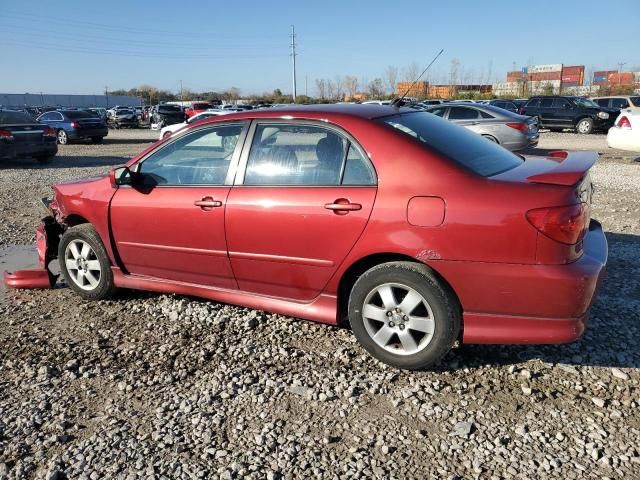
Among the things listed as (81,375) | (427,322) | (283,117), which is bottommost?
(81,375)

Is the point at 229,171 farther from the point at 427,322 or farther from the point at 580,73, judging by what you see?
the point at 580,73

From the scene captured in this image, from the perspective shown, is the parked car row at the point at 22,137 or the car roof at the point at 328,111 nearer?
the car roof at the point at 328,111

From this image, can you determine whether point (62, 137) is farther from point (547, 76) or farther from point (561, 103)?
point (547, 76)

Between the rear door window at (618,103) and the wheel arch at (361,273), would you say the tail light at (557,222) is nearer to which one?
the wheel arch at (361,273)

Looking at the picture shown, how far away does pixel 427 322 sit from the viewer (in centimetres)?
318

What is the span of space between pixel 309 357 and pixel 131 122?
38755 millimetres

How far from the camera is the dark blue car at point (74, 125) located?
73.1 feet

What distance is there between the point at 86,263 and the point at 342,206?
99.4 inches

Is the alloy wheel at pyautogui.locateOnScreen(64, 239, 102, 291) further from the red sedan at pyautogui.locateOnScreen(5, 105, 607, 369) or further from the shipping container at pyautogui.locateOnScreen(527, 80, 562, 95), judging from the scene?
the shipping container at pyautogui.locateOnScreen(527, 80, 562, 95)

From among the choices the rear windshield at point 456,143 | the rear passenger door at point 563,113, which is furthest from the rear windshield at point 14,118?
the rear passenger door at point 563,113

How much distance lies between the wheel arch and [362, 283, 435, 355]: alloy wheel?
16 centimetres

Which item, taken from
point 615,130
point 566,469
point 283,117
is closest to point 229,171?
point 283,117

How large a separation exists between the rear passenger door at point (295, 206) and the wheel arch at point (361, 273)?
0.36ft

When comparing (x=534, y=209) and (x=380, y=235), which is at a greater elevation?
(x=534, y=209)
